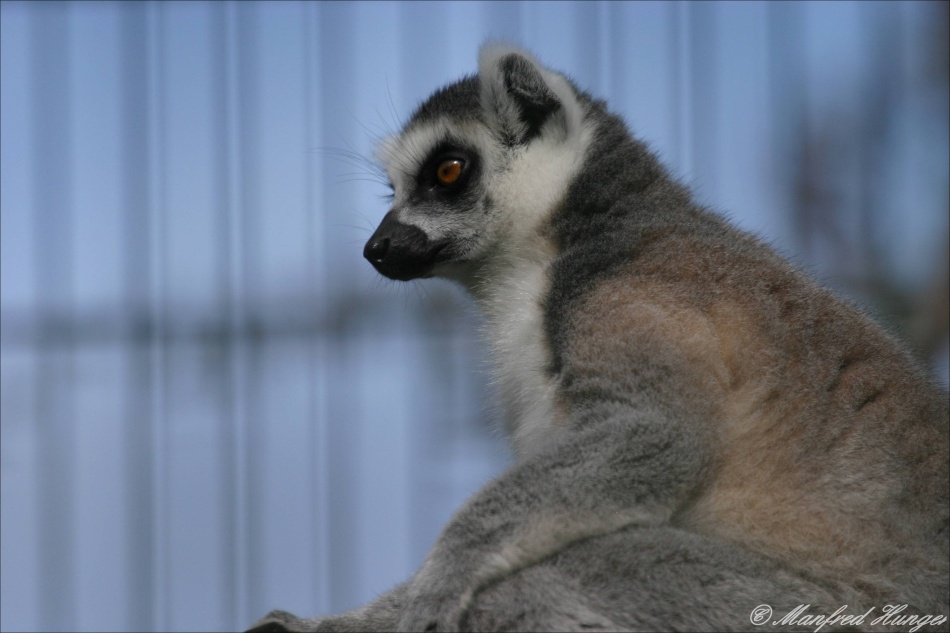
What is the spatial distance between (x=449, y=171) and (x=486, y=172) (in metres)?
0.14

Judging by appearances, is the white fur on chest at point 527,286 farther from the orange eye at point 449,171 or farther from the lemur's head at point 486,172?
the orange eye at point 449,171

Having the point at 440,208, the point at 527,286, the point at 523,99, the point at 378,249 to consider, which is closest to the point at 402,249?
the point at 378,249

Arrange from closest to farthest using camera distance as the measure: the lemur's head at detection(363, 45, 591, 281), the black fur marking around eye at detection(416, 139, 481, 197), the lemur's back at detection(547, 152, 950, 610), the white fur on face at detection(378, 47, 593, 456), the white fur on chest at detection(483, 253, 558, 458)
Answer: the lemur's back at detection(547, 152, 950, 610) → the white fur on chest at detection(483, 253, 558, 458) → the white fur on face at detection(378, 47, 593, 456) → the lemur's head at detection(363, 45, 591, 281) → the black fur marking around eye at detection(416, 139, 481, 197)

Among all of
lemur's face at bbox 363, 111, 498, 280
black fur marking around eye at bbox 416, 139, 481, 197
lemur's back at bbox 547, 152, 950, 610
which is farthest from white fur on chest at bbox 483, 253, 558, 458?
black fur marking around eye at bbox 416, 139, 481, 197

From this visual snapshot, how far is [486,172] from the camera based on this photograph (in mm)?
3121

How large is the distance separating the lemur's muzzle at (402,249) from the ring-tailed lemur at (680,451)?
13.9 inches

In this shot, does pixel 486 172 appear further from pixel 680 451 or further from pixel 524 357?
pixel 680 451

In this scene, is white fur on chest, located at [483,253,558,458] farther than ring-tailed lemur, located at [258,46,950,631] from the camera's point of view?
Yes

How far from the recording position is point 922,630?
6.69 feet

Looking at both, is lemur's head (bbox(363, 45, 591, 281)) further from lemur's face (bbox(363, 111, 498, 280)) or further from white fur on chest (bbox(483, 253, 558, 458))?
white fur on chest (bbox(483, 253, 558, 458))

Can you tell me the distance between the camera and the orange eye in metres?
3.14

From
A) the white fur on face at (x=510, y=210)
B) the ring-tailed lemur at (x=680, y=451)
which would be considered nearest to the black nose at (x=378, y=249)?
the white fur on face at (x=510, y=210)

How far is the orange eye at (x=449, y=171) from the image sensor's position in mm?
3139

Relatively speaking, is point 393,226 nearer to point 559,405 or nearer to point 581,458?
point 559,405
